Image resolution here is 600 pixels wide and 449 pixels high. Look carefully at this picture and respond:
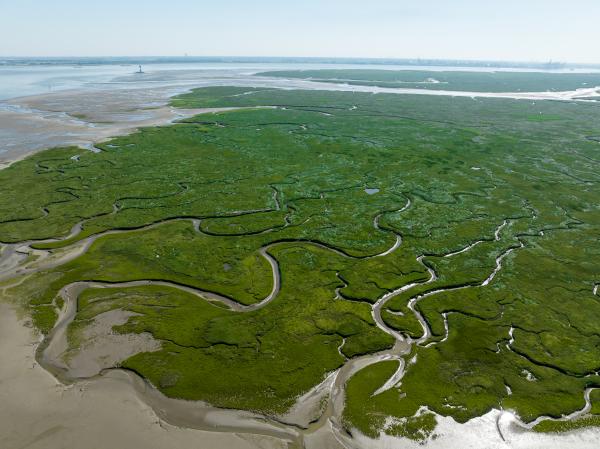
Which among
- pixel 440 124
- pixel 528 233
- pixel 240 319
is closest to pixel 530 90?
pixel 440 124

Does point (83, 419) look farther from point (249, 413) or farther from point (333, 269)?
point (333, 269)

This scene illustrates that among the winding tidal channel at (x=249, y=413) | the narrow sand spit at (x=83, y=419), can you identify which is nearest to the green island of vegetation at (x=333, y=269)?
the winding tidal channel at (x=249, y=413)

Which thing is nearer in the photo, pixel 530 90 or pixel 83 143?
pixel 83 143

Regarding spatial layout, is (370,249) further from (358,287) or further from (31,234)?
(31,234)

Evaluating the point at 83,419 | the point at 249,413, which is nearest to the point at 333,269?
the point at 249,413

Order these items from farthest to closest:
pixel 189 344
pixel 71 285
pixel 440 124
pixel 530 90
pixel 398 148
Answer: pixel 530 90 < pixel 440 124 < pixel 398 148 < pixel 71 285 < pixel 189 344

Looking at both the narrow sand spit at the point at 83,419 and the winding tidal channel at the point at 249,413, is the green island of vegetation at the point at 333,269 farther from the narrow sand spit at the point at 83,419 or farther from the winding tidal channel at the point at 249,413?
the narrow sand spit at the point at 83,419
